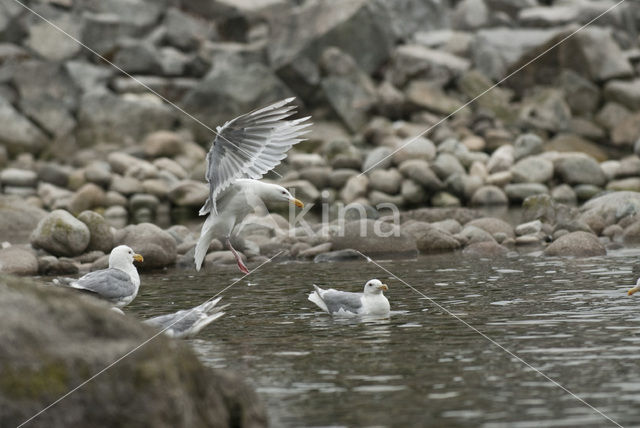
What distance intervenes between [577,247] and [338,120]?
1832cm

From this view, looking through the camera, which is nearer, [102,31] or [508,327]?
[508,327]

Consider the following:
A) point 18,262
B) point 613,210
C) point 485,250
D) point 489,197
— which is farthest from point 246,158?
point 489,197

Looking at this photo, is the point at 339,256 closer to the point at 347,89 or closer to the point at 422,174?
the point at 422,174

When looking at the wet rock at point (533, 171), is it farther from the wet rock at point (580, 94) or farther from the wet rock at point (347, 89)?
the wet rock at point (347, 89)

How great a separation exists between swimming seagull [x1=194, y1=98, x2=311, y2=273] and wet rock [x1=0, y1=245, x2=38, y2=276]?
4170mm

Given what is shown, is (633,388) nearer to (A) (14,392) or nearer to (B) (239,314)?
(A) (14,392)

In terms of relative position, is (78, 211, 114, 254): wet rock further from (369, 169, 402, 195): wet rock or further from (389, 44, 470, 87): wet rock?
(389, 44, 470, 87): wet rock

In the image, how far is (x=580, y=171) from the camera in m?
26.5

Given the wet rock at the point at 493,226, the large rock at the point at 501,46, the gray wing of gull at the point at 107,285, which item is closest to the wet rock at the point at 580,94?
the large rock at the point at 501,46

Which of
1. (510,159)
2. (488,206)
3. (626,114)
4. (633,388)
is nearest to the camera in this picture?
(633,388)

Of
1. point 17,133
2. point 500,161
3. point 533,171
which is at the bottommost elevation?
point 533,171

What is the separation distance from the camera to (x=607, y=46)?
3419 centimetres

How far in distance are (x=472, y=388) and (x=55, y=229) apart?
38.5 ft

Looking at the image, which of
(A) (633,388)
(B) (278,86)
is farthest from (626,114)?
(A) (633,388)
